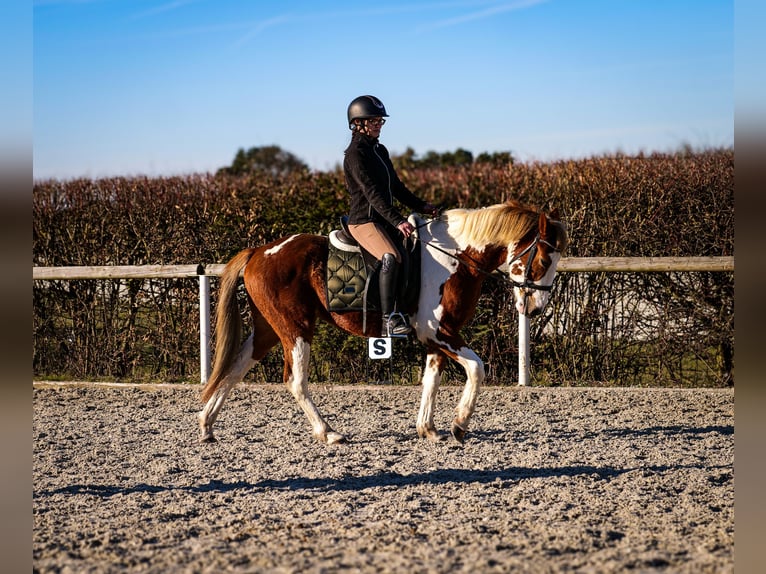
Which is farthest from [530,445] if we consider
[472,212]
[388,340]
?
[472,212]

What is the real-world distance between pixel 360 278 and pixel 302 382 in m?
0.94

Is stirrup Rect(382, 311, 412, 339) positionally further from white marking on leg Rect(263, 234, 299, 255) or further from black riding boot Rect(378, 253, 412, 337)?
white marking on leg Rect(263, 234, 299, 255)

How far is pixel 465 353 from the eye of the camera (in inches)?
267

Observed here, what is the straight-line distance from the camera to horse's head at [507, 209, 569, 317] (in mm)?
6664

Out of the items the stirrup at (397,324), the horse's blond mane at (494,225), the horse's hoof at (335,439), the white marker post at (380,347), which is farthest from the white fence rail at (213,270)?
the horse's hoof at (335,439)

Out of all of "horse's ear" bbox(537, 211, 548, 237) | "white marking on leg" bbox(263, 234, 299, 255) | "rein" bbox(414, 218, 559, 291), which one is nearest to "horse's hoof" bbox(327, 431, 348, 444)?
"white marking on leg" bbox(263, 234, 299, 255)

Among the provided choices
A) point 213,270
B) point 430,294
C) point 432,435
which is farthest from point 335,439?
point 213,270

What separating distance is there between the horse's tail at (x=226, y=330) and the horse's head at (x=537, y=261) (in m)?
2.27

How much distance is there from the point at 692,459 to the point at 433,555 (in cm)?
298

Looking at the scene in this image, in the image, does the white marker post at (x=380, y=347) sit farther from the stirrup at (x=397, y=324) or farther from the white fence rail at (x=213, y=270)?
the white fence rail at (x=213, y=270)

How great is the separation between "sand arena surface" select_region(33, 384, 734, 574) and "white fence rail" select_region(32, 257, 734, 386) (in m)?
0.63

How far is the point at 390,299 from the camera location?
265 inches

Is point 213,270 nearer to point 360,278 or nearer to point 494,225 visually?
point 360,278
